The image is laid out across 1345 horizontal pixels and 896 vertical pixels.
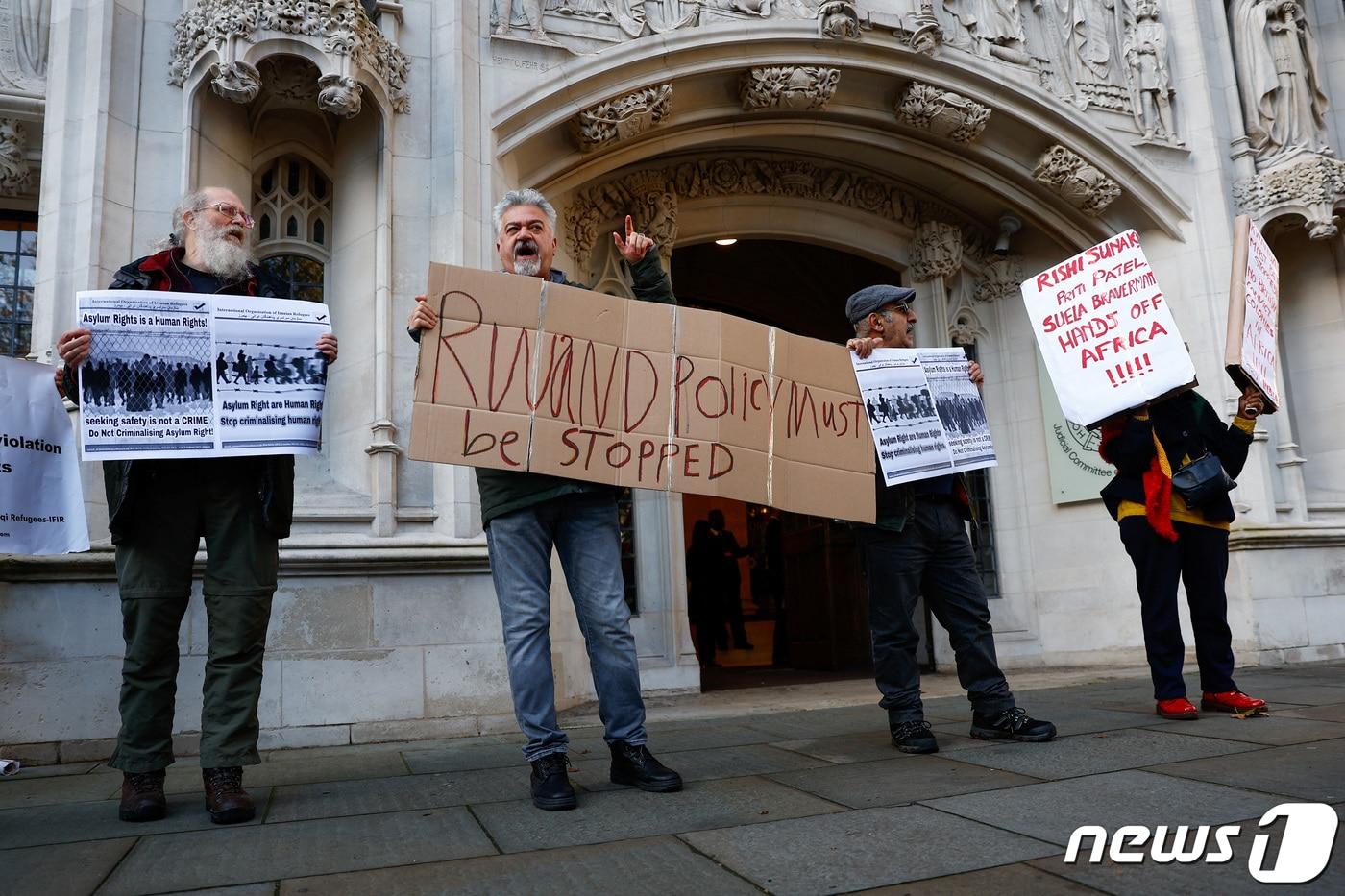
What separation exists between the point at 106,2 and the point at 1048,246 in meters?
8.22

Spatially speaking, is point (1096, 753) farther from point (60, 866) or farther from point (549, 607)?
point (60, 866)

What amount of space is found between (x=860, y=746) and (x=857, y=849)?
5.93 feet

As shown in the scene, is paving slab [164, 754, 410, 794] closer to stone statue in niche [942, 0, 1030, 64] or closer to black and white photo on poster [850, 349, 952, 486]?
black and white photo on poster [850, 349, 952, 486]

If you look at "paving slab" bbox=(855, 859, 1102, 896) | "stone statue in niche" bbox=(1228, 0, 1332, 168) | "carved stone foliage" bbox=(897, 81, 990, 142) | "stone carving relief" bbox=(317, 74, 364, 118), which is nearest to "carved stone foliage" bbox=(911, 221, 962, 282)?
"carved stone foliage" bbox=(897, 81, 990, 142)

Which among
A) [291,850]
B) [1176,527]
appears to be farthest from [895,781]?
[1176,527]

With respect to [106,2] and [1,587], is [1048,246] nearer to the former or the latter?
[106,2]

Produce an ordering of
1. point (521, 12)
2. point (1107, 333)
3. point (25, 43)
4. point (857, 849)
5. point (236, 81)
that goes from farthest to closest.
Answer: point (521, 12) → point (25, 43) → point (236, 81) → point (1107, 333) → point (857, 849)

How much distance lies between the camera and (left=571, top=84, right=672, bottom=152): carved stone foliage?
23.1 ft

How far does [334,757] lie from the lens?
4.73 metres

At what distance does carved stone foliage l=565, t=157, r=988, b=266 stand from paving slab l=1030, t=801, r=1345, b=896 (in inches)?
255

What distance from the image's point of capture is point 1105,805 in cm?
283

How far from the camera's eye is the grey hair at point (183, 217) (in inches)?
139

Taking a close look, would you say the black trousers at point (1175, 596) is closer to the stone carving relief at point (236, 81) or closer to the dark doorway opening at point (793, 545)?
the stone carving relief at point (236, 81)

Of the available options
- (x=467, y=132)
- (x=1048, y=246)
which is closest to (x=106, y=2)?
(x=467, y=132)
